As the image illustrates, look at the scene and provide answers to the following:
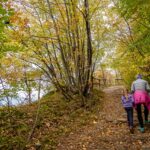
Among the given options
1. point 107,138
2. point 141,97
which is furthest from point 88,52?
point 107,138

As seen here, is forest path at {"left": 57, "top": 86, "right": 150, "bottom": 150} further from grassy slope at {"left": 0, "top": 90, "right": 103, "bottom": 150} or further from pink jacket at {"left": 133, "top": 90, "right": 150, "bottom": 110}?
pink jacket at {"left": 133, "top": 90, "right": 150, "bottom": 110}

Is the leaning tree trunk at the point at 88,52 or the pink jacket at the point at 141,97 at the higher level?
the leaning tree trunk at the point at 88,52

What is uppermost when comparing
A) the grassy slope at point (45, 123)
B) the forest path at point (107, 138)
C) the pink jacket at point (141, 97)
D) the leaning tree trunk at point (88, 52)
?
the leaning tree trunk at point (88, 52)

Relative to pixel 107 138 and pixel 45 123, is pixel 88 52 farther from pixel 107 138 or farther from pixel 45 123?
pixel 107 138

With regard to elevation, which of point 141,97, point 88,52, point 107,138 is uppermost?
point 88,52

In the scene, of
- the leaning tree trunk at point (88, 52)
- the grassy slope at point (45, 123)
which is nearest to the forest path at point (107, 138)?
the grassy slope at point (45, 123)

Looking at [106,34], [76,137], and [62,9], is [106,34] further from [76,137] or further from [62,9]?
[76,137]

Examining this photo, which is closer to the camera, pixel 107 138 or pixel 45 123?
pixel 107 138

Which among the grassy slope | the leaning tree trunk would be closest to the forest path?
the grassy slope

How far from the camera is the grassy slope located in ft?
30.0

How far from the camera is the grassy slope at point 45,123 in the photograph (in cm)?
914

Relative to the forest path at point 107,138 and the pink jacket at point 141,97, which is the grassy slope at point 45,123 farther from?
the pink jacket at point 141,97

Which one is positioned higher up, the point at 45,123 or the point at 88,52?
the point at 88,52

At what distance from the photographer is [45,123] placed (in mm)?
11141
